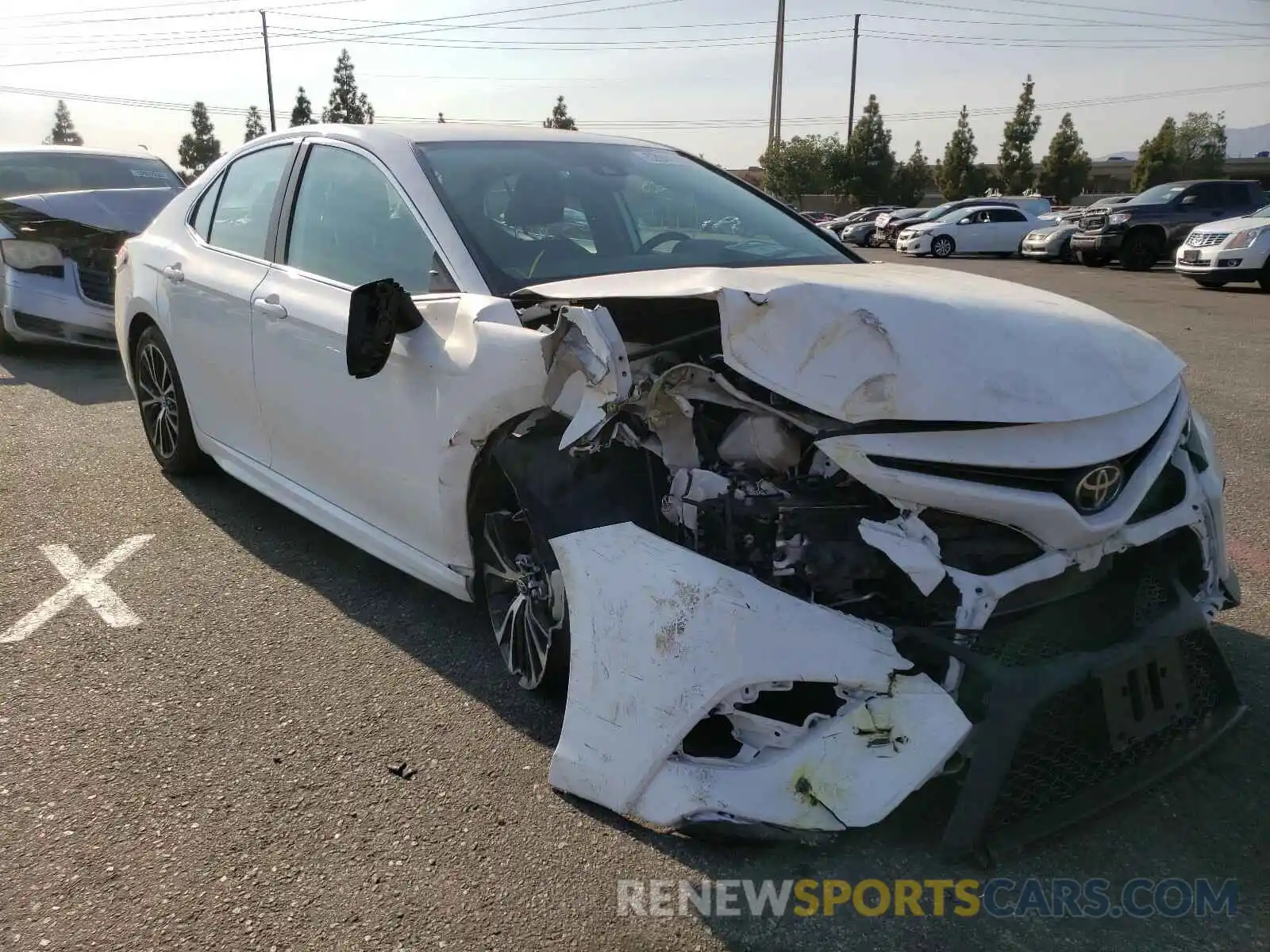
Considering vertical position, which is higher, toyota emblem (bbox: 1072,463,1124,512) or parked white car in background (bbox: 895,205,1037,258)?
toyota emblem (bbox: 1072,463,1124,512)

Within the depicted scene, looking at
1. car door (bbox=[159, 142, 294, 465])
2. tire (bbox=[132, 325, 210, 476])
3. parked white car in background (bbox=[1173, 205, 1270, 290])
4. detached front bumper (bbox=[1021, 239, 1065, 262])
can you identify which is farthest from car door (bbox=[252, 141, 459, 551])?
detached front bumper (bbox=[1021, 239, 1065, 262])

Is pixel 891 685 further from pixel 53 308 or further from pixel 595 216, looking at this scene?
pixel 53 308

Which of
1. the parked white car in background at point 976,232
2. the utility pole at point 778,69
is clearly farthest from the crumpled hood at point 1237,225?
the utility pole at point 778,69

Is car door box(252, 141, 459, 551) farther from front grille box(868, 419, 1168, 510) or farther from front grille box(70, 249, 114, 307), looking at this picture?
front grille box(70, 249, 114, 307)

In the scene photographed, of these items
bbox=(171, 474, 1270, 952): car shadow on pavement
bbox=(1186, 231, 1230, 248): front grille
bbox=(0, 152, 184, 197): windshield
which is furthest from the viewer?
bbox=(1186, 231, 1230, 248): front grille

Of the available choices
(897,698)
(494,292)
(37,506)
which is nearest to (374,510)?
(494,292)

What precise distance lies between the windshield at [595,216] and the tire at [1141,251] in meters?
19.3

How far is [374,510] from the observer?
3.45 meters

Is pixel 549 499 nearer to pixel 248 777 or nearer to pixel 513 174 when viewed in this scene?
pixel 248 777

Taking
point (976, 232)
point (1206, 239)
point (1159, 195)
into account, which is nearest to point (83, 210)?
point (1206, 239)

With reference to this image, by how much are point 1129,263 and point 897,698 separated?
21.6m

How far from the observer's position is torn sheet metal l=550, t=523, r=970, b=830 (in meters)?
2.16

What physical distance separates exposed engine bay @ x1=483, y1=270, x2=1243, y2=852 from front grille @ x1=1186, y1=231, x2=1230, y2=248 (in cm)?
1457

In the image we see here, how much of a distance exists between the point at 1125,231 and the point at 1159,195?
113 centimetres
